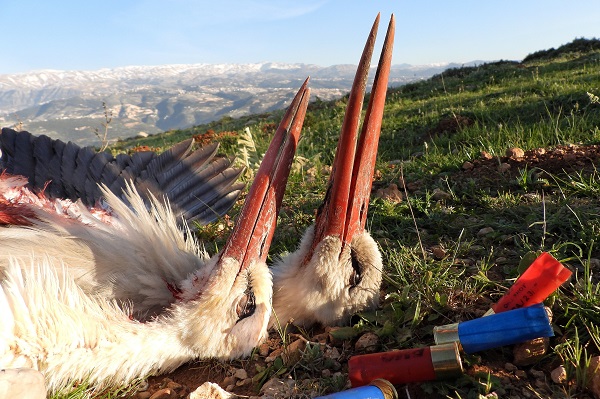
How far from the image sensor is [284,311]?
2422 millimetres

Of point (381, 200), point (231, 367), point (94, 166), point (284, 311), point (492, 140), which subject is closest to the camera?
→ point (231, 367)

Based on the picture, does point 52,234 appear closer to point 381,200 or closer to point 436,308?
point 436,308

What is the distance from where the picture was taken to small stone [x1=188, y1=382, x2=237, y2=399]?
1.93m

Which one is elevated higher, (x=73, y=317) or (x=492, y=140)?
(x=492, y=140)

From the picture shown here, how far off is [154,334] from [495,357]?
1452 millimetres

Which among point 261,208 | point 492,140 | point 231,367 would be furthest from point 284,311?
point 492,140

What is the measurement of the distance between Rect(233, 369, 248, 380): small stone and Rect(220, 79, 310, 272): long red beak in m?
0.46

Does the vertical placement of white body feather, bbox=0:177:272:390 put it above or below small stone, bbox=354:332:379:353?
above

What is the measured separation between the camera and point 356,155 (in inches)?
87.2

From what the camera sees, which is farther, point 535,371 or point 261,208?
point 261,208

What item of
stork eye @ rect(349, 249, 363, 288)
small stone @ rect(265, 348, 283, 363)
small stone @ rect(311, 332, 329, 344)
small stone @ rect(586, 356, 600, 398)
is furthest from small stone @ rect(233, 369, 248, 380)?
small stone @ rect(586, 356, 600, 398)

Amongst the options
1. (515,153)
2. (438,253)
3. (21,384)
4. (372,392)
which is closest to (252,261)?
(372,392)

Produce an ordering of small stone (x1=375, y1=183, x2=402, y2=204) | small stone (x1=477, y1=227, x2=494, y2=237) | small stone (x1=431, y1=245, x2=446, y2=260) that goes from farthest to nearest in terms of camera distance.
A: small stone (x1=375, y1=183, x2=402, y2=204)
small stone (x1=477, y1=227, x2=494, y2=237)
small stone (x1=431, y1=245, x2=446, y2=260)

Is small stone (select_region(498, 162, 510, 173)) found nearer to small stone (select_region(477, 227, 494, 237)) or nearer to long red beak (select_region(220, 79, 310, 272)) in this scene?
small stone (select_region(477, 227, 494, 237))
